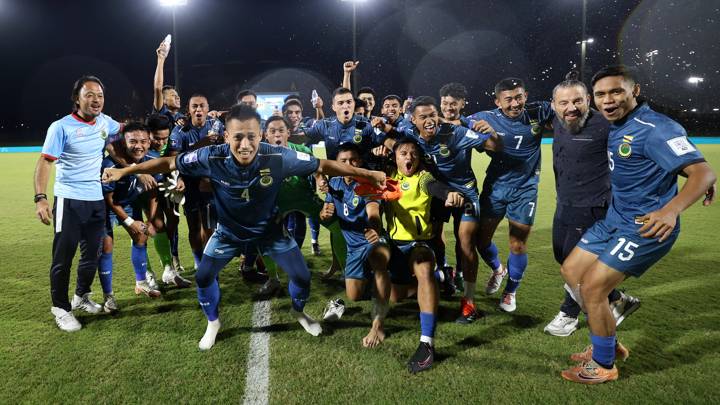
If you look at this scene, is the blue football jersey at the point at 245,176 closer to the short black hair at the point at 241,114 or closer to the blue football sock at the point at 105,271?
the short black hair at the point at 241,114

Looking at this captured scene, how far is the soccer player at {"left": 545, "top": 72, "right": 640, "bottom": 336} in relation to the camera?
11.1 feet

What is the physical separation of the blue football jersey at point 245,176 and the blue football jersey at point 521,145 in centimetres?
190

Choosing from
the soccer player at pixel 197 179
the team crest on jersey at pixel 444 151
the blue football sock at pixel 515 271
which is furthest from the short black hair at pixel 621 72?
the soccer player at pixel 197 179

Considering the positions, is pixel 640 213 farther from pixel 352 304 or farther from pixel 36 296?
pixel 36 296

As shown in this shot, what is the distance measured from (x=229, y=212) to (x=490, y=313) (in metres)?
2.36

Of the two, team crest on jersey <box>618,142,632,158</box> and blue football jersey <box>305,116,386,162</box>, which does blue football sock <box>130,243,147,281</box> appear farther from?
team crest on jersey <box>618,142,632,158</box>

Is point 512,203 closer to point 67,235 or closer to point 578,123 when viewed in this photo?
point 578,123

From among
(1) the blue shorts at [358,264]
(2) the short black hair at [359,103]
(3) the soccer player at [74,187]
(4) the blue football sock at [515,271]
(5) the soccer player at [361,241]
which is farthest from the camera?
(2) the short black hair at [359,103]

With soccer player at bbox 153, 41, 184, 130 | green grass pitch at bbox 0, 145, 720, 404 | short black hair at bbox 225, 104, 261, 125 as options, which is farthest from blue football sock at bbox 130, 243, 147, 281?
short black hair at bbox 225, 104, 261, 125

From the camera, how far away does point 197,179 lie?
4785mm

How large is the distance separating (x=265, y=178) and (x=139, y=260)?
210 centimetres

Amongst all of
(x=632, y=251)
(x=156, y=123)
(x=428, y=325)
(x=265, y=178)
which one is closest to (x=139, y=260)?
(x=156, y=123)

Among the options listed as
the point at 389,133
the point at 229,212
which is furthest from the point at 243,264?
the point at 389,133

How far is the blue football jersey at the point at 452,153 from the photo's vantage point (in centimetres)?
398
